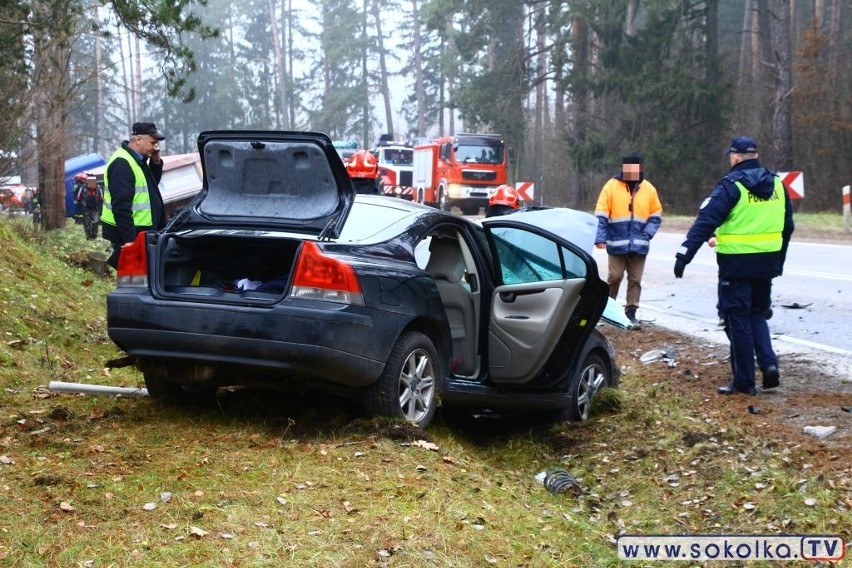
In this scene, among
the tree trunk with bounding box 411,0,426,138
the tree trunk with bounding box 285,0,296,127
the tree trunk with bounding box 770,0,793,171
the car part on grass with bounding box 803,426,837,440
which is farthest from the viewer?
the tree trunk with bounding box 285,0,296,127

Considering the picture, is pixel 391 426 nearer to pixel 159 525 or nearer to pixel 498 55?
pixel 159 525

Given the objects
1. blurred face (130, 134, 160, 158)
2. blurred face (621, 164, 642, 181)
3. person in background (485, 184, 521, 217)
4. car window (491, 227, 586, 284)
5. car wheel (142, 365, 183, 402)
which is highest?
blurred face (130, 134, 160, 158)

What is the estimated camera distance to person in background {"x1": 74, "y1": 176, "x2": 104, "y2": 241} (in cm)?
2241

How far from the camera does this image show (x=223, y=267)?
6621 mm

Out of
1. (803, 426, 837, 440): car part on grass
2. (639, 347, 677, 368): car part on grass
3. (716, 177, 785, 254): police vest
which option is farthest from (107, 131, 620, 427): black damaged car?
(639, 347, 677, 368): car part on grass

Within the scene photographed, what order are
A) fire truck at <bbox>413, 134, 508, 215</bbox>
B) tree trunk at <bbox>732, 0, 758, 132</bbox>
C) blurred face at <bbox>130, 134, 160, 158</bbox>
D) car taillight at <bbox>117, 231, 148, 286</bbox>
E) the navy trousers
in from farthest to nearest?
1. tree trunk at <bbox>732, 0, 758, 132</bbox>
2. fire truck at <bbox>413, 134, 508, 215</bbox>
3. blurred face at <bbox>130, 134, 160, 158</bbox>
4. the navy trousers
5. car taillight at <bbox>117, 231, 148, 286</bbox>

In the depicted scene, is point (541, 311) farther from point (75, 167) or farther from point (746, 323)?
point (75, 167)

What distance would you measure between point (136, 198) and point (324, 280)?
3.48m

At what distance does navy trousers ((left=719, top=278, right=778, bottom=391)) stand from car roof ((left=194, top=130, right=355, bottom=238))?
3210mm

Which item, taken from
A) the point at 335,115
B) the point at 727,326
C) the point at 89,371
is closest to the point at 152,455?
the point at 89,371

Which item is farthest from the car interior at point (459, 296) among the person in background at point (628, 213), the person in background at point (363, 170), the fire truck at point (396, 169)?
the fire truck at point (396, 169)

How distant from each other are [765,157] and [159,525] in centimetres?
3488

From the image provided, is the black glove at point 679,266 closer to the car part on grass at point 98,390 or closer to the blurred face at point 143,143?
the car part on grass at point 98,390

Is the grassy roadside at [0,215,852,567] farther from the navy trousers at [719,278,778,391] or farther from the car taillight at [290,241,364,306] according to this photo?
the car taillight at [290,241,364,306]
